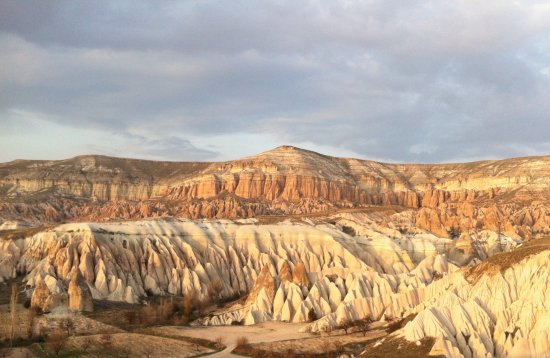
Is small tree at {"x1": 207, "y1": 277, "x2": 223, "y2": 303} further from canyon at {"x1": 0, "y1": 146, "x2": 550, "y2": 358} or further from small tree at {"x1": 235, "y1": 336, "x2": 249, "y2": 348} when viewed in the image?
small tree at {"x1": 235, "y1": 336, "x2": 249, "y2": 348}

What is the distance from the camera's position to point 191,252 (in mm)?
99688

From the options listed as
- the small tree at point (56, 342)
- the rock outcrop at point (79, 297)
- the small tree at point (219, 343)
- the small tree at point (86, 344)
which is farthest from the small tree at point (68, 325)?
the small tree at point (219, 343)

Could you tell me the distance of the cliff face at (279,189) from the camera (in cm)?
15012

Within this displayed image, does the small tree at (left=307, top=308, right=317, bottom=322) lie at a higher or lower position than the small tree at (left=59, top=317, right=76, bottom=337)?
lower

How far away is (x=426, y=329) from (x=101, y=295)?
43.5 m

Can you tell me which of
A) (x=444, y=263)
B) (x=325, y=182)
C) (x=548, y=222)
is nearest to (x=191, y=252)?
(x=444, y=263)

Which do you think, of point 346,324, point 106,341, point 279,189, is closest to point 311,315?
point 346,324

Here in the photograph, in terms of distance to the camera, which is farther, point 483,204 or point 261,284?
point 483,204

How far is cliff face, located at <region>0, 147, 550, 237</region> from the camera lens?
493 ft

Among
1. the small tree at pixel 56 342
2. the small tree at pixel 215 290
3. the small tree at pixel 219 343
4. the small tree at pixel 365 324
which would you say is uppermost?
the small tree at pixel 215 290

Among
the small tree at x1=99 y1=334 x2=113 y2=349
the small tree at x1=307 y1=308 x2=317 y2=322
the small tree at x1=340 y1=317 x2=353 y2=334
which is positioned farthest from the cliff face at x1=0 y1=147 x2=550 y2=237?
the small tree at x1=99 y1=334 x2=113 y2=349

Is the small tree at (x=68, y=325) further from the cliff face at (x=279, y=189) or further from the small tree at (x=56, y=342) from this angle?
the cliff face at (x=279, y=189)

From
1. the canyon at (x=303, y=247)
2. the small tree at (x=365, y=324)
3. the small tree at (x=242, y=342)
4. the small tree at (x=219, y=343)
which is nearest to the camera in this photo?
the canyon at (x=303, y=247)

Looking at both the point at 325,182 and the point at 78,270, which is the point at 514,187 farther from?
the point at 78,270
